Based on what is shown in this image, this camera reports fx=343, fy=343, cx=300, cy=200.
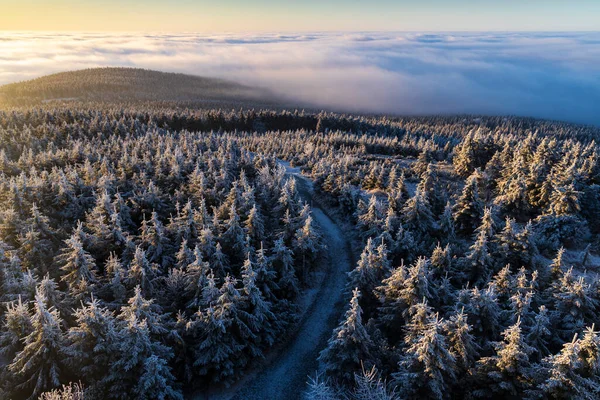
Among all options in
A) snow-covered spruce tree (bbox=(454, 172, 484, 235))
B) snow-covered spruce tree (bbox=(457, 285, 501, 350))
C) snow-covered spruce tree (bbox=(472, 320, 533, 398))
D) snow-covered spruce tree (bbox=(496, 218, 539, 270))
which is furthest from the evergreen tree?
snow-covered spruce tree (bbox=(454, 172, 484, 235))

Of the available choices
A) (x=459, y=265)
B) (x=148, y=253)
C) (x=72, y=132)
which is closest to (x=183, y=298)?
(x=148, y=253)

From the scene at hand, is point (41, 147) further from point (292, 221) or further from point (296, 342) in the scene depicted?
point (296, 342)

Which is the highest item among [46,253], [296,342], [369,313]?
[46,253]

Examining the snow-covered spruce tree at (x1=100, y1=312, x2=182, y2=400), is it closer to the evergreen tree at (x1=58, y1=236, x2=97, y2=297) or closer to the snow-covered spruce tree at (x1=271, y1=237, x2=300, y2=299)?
the evergreen tree at (x1=58, y1=236, x2=97, y2=297)

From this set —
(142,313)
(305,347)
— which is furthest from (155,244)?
(305,347)

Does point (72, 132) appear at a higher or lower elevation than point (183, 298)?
higher

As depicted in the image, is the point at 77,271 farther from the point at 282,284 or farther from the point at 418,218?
the point at 418,218
